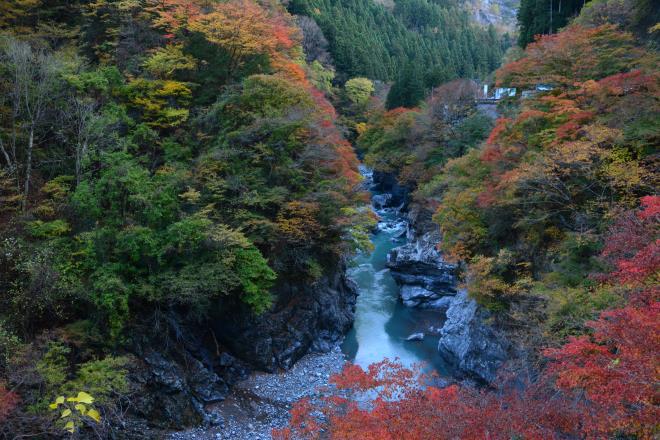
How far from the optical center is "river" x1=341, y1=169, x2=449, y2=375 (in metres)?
19.0

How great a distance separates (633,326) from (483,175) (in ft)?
39.4

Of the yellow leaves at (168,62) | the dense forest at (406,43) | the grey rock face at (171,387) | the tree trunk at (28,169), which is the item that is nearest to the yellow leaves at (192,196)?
the tree trunk at (28,169)

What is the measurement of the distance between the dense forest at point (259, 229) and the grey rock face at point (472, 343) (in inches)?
32.1

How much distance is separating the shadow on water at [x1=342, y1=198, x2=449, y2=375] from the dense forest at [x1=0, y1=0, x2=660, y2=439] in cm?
141

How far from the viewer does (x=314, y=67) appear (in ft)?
125

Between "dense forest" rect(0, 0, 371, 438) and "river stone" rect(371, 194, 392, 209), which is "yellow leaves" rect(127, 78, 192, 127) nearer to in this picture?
"dense forest" rect(0, 0, 371, 438)

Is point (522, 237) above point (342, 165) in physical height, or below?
below

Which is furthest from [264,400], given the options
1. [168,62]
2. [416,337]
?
[168,62]

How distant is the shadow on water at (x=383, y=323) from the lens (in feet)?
62.3

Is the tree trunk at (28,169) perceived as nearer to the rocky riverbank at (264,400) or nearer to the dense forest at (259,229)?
the dense forest at (259,229)

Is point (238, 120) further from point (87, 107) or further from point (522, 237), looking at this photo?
point (522, 237)

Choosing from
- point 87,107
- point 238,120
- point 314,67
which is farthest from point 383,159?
point 87,107

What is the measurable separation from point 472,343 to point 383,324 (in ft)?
21.1

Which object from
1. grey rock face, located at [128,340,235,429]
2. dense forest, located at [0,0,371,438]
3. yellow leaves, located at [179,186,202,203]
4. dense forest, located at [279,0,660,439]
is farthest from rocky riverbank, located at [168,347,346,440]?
yellow leaves, located at [179,186,202,203]
